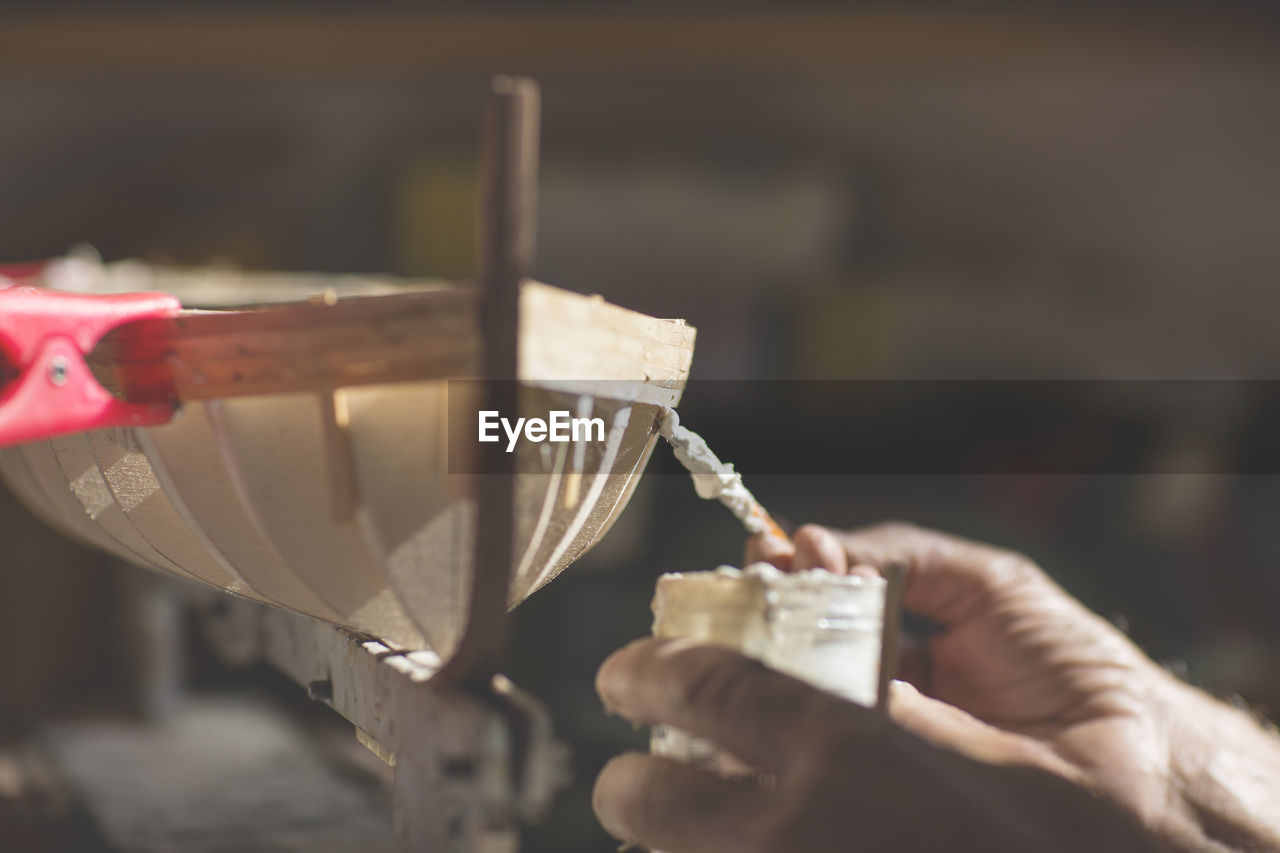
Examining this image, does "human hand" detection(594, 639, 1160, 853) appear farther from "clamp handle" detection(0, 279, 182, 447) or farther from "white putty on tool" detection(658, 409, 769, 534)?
"clamp handle" detection(0, 279, 182, 447)

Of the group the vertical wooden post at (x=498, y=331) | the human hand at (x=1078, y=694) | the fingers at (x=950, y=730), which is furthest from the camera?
the human hand at (x=1078, y=694)

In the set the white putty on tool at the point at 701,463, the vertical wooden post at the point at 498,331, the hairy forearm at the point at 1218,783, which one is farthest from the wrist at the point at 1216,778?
the vertical wooden post at the point at 498,331

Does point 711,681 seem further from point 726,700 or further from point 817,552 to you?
point 817,552

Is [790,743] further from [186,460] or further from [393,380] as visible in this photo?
[186,460]

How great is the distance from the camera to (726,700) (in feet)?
1.39

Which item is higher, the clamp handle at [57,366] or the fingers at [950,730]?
the clamp handle at [57,366]

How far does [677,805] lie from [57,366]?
1.25 feet

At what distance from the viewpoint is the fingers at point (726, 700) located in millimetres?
407

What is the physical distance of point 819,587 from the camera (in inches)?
18.2

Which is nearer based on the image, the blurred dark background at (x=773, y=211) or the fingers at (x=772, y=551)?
the fingers at (x=772, y=551)

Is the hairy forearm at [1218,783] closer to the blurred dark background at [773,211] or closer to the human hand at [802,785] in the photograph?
the human hand at [802,785]

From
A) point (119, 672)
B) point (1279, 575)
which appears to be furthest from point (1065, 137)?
point (119, 672)

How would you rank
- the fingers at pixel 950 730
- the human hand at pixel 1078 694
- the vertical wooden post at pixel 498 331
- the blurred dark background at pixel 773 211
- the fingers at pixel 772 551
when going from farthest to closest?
the blurred dark background at pixel 773 211
the human hand at pixel 1078 694
the fingers at pixel 772 551
the fingers at pixel 950 730
the vertical wooden post at pixel 498 331

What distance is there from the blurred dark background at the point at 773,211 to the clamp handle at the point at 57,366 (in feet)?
4.05
